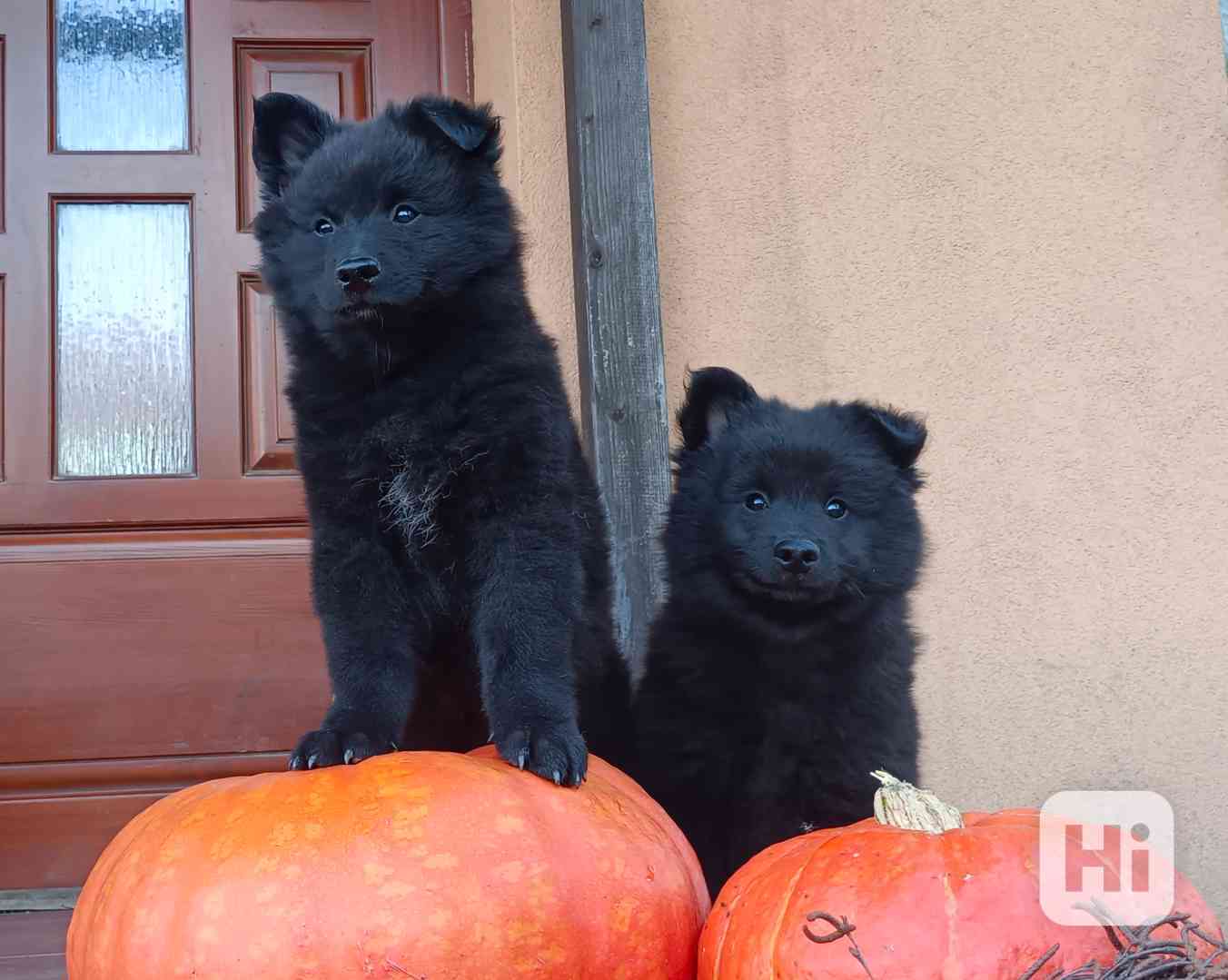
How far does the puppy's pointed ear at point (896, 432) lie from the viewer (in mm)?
2643

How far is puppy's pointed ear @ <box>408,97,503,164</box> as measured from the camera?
2.37m

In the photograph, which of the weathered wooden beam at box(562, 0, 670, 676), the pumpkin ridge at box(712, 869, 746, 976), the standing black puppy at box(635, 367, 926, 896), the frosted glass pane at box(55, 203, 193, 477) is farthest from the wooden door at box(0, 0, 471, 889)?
the pumpkin ridge at box(712, 869, 746, 976)

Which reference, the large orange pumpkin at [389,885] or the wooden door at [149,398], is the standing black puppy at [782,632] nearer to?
the large orange pumpkin at [389,885]

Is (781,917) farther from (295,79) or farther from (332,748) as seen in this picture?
(295,79)

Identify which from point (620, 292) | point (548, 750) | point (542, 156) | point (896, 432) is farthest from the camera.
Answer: point (542, 156)

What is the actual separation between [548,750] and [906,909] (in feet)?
1.97

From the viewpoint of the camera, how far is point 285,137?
2473 mm

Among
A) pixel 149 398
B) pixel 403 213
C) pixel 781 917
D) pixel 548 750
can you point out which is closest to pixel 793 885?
pixel 781 917

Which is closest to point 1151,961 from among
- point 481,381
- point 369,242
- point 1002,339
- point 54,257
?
point 481,381

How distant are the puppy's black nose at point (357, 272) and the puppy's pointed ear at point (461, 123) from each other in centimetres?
34

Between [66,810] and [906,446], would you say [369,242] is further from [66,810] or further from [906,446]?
[66,810]

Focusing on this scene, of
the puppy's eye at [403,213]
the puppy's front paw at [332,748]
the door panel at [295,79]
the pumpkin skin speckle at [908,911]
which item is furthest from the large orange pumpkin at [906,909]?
the door panel at [295,79]

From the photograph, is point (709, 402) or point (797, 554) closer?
point (797, 554)

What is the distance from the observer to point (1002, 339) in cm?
377
